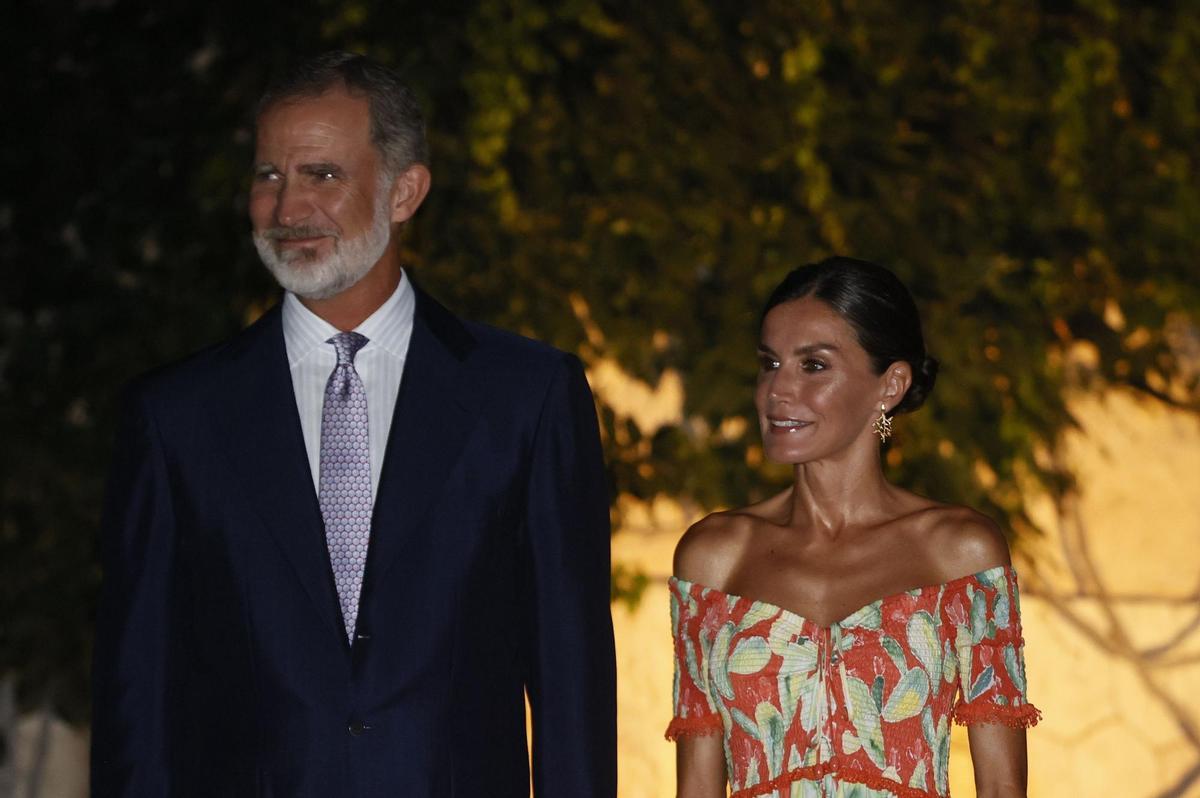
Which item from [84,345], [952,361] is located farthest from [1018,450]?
[84,345]

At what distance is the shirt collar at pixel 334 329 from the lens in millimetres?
2168

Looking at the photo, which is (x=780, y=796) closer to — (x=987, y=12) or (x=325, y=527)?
(x=325, y=527)

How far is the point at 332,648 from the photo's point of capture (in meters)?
2.04

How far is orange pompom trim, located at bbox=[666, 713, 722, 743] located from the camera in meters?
2.49

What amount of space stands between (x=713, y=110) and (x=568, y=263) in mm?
515

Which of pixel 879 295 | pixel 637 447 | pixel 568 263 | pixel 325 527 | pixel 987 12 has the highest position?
pixel 987 12

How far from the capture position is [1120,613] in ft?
14.4

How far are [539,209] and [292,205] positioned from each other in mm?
1778

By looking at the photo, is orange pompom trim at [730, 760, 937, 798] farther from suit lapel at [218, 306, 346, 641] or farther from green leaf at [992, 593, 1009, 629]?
suit lapel at [218, 306, 346, 641]

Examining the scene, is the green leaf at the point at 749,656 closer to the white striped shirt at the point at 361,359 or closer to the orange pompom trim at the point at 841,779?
the orange pompom trim at the point at 841,779

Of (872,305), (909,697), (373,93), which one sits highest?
(373,93)

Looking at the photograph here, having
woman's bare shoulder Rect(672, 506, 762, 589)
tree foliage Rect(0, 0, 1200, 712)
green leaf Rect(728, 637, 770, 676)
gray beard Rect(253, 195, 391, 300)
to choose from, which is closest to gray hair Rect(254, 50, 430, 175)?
gray beard Rect(253, 195, 391, 300)

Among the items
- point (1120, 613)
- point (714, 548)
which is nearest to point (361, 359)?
point (714, 548)

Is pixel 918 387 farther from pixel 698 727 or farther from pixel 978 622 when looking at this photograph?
pixel 698 727
